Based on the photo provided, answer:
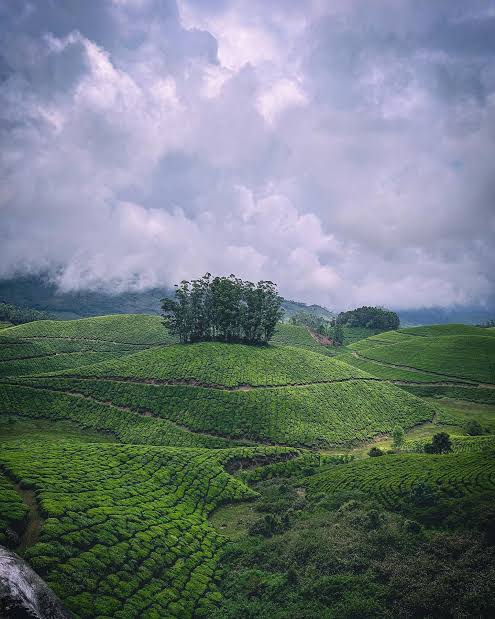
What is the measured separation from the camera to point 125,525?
3159cm

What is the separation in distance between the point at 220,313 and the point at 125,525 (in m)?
77.5

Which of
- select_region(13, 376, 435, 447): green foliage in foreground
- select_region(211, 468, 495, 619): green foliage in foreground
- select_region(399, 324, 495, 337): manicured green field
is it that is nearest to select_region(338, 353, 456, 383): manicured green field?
select_region(13, 376, 435, 447): green foliage in foreground

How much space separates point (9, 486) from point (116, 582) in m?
13.5

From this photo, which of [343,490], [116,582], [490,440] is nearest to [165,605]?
[116,582]

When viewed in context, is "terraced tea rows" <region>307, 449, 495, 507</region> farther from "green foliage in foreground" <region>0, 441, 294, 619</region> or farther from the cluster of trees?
the cluster of trees

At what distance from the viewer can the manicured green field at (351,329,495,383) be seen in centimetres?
11658

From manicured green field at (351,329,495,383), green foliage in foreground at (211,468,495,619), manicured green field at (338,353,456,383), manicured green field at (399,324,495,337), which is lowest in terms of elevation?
green foliage in foreground at (211,468,495,619)

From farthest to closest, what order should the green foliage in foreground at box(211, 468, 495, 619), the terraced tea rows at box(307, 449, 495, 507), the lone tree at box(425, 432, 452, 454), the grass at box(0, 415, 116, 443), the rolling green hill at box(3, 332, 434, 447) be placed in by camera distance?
the rolling green hill at box(3, 332, 434, 447) → the grass at box(0, 415, 116, 443) → the lone tree at box(425, 432, 452, 454) → the terraced tea rows at box(307, 449, 495, 507) → the green foliage in foreground at box(211, 468, 495, 619)

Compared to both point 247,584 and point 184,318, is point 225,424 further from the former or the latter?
point 184,318

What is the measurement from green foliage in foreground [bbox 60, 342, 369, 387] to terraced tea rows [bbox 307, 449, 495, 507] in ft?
116

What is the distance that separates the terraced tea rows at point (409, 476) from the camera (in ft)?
117

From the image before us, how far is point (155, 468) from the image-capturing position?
4588cm

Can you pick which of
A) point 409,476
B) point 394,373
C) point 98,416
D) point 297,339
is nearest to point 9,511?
point 409,476

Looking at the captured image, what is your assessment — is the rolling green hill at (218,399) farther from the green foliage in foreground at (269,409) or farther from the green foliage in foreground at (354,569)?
the green foliage in foreground at (354,569)
